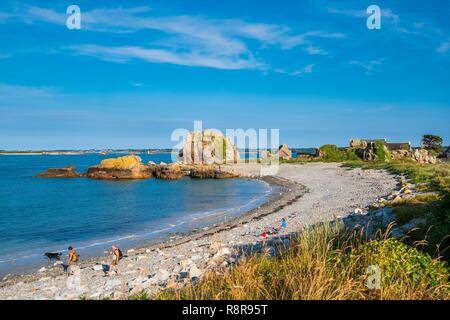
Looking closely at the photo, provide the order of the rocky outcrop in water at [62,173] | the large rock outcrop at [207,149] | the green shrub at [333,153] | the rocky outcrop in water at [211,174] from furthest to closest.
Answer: the large rock outcrop at [207,149], the green shrub at [333,153], the rocky outcrop in water at [62,173], the rocky outcrop in water at [211,174]

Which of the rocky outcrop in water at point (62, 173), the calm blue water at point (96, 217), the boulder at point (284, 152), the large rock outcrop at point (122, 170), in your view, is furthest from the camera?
the boulder at point (284, 152)

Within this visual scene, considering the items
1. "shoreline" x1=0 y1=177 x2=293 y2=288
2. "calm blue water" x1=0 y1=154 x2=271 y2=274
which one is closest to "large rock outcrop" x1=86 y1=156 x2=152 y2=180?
"calm blue water" x1=0 y1=154 x2=271 y2=274

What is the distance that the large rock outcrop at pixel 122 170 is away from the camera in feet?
245

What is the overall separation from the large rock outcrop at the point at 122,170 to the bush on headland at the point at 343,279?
69049 millimetres

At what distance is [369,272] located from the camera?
6727 millimetres

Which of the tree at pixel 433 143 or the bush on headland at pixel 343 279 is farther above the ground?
the tree at pixel 433 143

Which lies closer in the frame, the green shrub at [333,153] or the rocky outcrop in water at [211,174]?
the rocky outcrop in water at [211,174]

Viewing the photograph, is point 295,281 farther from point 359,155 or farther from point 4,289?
point 359,155

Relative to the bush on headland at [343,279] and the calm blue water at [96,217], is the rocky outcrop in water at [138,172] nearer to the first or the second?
the calm blue water at [96,217]

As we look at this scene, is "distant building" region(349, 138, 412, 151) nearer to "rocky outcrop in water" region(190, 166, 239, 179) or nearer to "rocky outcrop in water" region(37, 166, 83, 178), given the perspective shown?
"rocky outcrop in water" region(190, 166, 239, 179)

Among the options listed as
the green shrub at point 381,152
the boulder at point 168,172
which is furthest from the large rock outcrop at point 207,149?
the green shrub at point 381,152

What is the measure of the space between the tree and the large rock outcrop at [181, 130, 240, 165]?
48.5m

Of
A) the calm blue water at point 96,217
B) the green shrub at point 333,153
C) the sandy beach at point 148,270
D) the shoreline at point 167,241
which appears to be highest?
the green shrub at point 333,153
